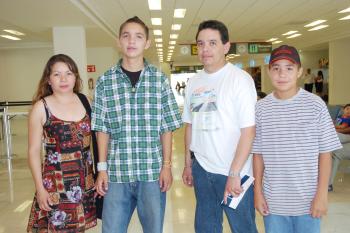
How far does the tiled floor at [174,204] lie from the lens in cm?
331

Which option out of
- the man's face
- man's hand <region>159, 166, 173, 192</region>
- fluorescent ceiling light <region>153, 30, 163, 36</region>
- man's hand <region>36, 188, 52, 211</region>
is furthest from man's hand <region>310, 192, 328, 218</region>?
fluorescent ceiling light <region>153, 30, 163, 36</region>

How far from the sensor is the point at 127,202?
6.14 feet

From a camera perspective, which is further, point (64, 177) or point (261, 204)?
point (64, 177)

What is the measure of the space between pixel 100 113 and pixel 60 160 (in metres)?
0.37

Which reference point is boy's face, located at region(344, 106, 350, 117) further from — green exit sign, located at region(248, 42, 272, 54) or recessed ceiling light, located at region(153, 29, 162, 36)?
green exit sign, located at region(248, 42, 272, 54)

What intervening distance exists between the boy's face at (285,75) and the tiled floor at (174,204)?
5.95 feet

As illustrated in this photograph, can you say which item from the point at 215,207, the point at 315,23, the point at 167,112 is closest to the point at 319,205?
the point at 215,207

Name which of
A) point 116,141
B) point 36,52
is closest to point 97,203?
point 116,141

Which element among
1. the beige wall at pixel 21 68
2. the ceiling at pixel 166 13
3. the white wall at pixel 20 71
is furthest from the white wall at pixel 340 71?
the white wall at pixel 20 71

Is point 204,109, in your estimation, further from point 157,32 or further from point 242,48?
point 242,48

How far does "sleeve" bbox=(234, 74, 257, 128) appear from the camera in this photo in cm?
183

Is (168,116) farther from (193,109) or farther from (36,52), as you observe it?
(36,52)

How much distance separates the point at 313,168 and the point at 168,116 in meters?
0.80

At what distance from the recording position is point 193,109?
2021 millimetres
